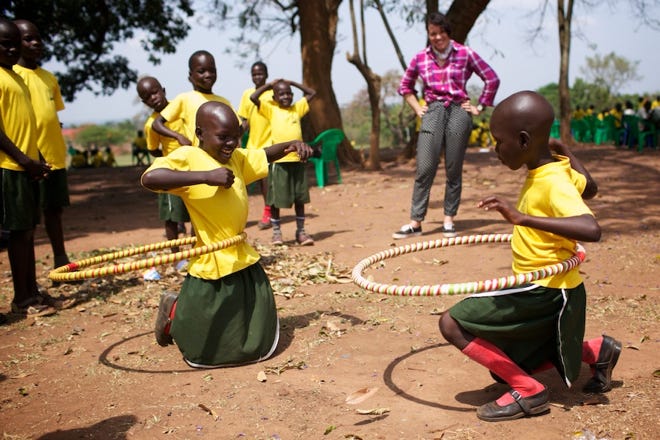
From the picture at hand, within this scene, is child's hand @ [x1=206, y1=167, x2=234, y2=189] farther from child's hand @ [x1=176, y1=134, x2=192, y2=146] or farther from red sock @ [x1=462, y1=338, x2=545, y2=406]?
child's hand @ [x1=176, y1=134, x2=192, y2=146]

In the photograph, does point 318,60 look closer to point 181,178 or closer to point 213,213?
point 213,213

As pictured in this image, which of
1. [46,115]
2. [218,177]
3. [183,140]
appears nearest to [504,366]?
[218,177]

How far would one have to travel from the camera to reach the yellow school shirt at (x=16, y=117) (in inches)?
238

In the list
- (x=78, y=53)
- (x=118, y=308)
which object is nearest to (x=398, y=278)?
(x=118, y=308)

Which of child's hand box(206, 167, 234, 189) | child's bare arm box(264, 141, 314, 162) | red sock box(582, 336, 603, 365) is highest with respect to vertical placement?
child's bare arm box(264, 141, 314, 162)

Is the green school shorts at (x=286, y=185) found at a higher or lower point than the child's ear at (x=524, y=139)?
lower

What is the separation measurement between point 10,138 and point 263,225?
464 centimetres

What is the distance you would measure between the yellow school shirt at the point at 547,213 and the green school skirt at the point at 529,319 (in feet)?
0.30

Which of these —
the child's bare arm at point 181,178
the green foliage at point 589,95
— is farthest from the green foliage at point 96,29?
the green foliage at point 589,95

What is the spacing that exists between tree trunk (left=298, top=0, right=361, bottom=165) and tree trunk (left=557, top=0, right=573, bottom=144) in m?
9.30

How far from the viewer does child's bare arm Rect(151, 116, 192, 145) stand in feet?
22.8

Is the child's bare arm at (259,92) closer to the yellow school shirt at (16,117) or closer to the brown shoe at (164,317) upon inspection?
the yellow school shirt at (16,117)

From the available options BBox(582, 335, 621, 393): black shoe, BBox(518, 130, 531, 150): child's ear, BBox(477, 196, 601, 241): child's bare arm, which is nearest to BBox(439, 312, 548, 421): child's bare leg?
BBox(582, 335, 621, 393): black shoe

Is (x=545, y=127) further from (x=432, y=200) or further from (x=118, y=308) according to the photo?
(x=432, y=200)
